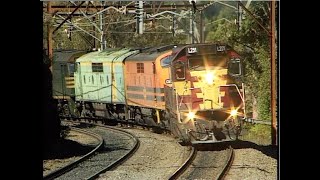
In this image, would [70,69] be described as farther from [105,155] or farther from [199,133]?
[199,133]

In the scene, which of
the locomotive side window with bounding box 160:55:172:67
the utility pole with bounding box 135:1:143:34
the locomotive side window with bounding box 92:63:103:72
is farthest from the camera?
the locomotive side window with bounding box 92:63:103:72

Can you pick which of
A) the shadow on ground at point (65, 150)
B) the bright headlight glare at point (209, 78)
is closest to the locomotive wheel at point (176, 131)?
the bright headlight glare at point (209, 78)

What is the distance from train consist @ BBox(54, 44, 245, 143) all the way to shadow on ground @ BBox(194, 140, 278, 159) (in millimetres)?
82

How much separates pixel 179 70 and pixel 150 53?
1.49 ft

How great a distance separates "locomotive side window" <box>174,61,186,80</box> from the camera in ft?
22.0

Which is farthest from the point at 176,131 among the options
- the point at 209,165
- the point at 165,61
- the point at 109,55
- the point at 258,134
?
the point at 109,55

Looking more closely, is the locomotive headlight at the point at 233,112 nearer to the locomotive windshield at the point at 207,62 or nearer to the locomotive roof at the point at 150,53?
the locomotive windshield at the point at 207,62

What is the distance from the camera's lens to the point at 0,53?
521 centimetres

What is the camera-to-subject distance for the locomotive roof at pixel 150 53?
6602 millimetres

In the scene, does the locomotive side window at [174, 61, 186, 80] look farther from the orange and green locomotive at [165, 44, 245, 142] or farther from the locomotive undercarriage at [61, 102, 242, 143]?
the locomotive undercarriage at [61, 102, 242, 143]

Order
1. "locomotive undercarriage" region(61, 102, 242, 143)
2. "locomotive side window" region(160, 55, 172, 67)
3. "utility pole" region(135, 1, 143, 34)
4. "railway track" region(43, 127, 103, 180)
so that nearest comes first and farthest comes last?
1. "railway track" region(43, 127, 103, 180)
2. "utility pole" region(135, 1, 143, 34)
3. "locomotive undercarriage" region(61, 102, 242, 143)
4. "locomotive side window" region(160, 55, 172, 67)

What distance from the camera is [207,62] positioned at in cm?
662

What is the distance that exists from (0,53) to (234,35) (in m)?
2.92

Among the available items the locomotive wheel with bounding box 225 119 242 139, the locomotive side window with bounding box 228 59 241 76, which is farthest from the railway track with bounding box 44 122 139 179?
the locomotive side window with bounding box 228 59 241 76
